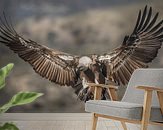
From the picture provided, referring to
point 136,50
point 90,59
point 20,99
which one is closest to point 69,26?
point 90,59

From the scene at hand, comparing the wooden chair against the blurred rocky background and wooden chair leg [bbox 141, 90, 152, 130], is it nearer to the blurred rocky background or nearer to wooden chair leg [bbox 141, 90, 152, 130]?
wooden chair leg [bbox 141, 90, 152, 130]

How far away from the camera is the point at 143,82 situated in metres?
3.14

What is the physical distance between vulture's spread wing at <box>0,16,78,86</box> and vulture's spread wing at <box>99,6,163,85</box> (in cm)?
51

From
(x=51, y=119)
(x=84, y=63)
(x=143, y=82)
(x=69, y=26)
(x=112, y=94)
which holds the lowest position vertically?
(x=51, y=119)

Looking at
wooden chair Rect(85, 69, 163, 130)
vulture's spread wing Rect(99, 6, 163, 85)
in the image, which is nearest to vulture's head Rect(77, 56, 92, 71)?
vulture's spread wing Rect(99, 6, 163, 85)

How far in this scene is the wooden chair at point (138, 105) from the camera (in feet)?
7.70

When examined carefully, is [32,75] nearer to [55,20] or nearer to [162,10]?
[55,20]

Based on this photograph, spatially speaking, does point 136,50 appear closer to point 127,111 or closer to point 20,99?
point 127,111

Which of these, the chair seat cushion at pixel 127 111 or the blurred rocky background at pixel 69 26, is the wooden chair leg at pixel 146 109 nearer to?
the chair seat cushion at pixel 127 111

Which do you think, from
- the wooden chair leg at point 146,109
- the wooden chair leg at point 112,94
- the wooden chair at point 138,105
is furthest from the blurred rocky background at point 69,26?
the wooden chair leg at point 146,109

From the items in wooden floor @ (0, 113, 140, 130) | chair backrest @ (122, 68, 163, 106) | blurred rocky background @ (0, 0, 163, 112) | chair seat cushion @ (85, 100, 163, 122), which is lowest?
wooden floor @ (0, 113, 140, 130)

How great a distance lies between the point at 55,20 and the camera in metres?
4.30

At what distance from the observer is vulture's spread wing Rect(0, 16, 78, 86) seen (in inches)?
166

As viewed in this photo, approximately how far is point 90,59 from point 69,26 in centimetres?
57
